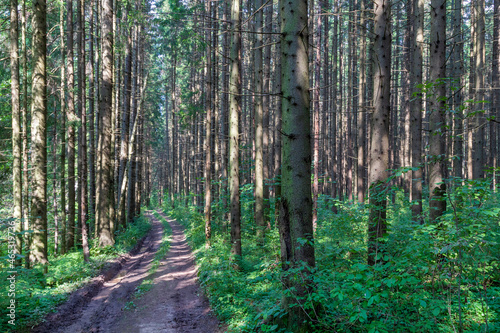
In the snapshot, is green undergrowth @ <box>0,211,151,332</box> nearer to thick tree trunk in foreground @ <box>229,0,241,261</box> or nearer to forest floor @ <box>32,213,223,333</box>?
forest floor @ <box>32,213,223,333</box>

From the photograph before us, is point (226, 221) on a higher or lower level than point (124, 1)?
lower

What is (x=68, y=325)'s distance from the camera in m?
6.22

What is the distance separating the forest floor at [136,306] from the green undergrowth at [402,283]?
0.52 meters

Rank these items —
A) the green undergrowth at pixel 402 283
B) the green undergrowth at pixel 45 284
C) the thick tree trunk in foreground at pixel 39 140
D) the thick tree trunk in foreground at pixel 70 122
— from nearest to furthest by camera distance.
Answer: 1. the green undergrowth at pixel 402 283
2. the green undergrowth at pixel 45 284
3. the thick tree trunk in foreground at pixel 39 140
4. the thick tree trunk in foreground at pixel 70 122

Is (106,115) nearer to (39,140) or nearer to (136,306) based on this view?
(39,140)

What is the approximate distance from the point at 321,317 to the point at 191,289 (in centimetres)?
582

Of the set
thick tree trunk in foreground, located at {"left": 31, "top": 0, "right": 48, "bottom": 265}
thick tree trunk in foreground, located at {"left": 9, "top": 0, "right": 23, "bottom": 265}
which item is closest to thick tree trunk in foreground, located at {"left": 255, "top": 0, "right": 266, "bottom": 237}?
thick tree trunk in foreground, located at {"left": 31, "top": 0, "right": 48, "bottom": 265}

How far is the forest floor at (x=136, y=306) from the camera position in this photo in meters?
6.34

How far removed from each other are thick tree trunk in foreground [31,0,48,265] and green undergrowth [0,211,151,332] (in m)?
0.80

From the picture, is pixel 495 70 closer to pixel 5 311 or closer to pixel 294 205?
pixel 294 205

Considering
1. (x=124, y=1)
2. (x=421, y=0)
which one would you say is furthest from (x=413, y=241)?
(x=124, y=1)

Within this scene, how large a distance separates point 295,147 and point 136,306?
21.0 feet

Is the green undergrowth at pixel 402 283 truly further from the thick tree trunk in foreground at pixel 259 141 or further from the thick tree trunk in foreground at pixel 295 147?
the thick tree trunk in foreground at pixel 259 141

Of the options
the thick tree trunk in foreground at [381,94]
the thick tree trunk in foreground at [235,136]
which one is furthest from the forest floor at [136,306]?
the thick tree trunk in foreground at [381,94]
